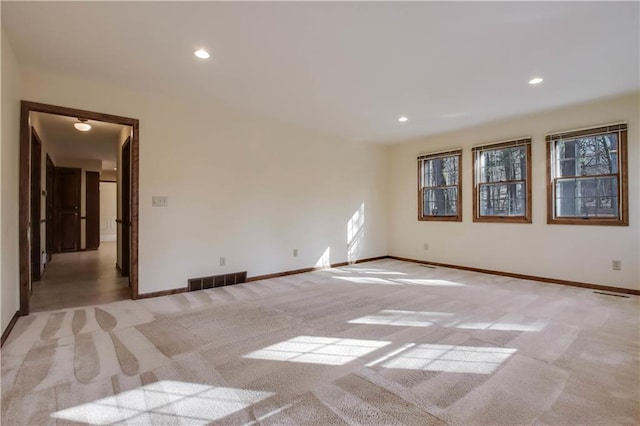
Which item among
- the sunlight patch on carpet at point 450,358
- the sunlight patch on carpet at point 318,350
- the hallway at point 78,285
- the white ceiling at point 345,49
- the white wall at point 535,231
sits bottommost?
the sunlight patch on carpet at point 450,358

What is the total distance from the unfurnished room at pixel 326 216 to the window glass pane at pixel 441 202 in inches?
1.7

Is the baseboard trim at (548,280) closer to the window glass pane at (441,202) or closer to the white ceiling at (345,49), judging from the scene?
the window glass pane at (441,202)

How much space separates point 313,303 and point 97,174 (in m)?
8.21

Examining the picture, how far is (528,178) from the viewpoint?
191 inches

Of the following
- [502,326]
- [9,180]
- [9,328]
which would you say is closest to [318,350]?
[502,326]

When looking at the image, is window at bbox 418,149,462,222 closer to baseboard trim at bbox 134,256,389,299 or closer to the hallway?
baseboard trim at bbox 134,256,389,299

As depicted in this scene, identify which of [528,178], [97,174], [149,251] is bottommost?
[149,251]

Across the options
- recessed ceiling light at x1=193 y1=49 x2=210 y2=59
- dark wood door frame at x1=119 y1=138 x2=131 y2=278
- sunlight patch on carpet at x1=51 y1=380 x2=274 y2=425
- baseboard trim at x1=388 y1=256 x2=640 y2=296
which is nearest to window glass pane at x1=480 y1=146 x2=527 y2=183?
baseboard trim at x1=388 y1=256 x2=640 y2=296

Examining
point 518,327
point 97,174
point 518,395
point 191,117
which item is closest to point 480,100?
point 518,327

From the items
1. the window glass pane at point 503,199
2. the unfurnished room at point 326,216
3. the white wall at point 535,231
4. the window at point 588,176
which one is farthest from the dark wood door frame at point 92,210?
the window at point 588,176

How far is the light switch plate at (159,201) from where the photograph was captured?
3.87m

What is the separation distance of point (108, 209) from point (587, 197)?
13.4m

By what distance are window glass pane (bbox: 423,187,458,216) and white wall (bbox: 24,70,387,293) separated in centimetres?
150

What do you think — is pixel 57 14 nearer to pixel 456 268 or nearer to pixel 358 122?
pixel 358 122
